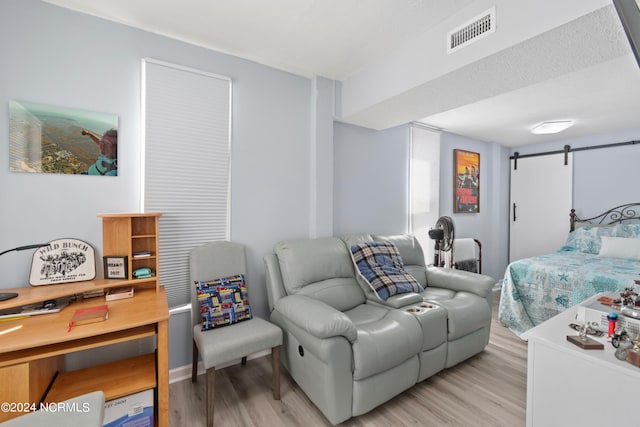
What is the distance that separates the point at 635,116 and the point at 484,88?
295 cm

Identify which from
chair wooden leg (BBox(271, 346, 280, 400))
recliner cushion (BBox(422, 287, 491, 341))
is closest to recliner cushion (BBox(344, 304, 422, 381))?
recliner cushion (BBox(422, 287, 491, 341))

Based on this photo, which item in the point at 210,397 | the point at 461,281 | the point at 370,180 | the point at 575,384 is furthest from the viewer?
the point at 370,180

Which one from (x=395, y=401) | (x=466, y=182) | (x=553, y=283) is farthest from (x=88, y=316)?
(x=466, y=182)

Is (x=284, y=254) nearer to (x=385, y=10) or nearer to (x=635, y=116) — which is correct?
(x=385, y=10)

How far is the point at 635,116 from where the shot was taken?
3.52m

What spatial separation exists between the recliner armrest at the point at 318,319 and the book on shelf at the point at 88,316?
3.54 feet

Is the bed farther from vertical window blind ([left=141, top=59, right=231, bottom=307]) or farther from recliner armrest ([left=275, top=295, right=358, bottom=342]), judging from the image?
vertical window blind ([left=141, top=59, right=231, bottom=307])

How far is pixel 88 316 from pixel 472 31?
2.76m

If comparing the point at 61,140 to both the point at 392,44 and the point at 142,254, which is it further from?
the point at 392,44

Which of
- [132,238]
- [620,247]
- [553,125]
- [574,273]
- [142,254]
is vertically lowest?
[574,273]

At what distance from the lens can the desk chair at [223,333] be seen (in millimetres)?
1762

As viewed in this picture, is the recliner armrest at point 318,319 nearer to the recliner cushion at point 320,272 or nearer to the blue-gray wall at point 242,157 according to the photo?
the recliner cushion at point 320,272

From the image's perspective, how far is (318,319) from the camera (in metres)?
1.79

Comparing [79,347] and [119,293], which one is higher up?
[119,293]
